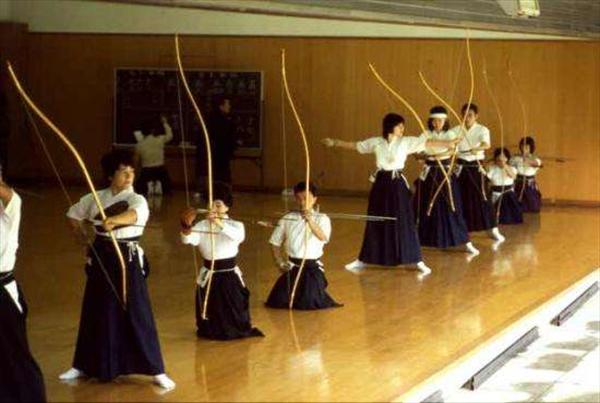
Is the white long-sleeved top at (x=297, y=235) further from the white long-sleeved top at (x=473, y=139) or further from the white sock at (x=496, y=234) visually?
the white sock at (x=496, y=234)

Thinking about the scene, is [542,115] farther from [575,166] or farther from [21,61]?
[21,61]

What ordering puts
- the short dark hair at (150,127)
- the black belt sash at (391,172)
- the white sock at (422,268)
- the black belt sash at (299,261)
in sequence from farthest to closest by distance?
the short dark hair at (150,127) < the white sock at (422,268) < the black belt sash at (391,172) < the black belt sash at (299,261)

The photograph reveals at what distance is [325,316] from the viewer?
7.99m

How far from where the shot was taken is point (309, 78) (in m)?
17.8

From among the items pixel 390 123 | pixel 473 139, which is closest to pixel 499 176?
pixel 473 139

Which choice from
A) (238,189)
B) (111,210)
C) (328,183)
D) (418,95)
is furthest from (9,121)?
(111,210)

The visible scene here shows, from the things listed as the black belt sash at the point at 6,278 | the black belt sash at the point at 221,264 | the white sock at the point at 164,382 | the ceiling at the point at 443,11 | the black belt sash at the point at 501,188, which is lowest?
the white sock at the point at 164,382

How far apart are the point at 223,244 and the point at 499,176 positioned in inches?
306

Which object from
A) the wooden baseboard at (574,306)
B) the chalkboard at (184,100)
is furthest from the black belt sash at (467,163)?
the chalkboard at (184,100)

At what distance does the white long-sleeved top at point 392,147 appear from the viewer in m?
9.66

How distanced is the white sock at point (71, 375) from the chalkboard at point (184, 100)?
11.6 metres

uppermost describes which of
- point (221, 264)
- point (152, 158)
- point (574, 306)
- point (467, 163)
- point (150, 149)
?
point (467, 163)

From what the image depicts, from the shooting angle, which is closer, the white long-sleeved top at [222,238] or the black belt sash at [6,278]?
the black belt sash at [6,278]

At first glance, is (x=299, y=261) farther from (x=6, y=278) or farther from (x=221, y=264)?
(x=6, y=278)
